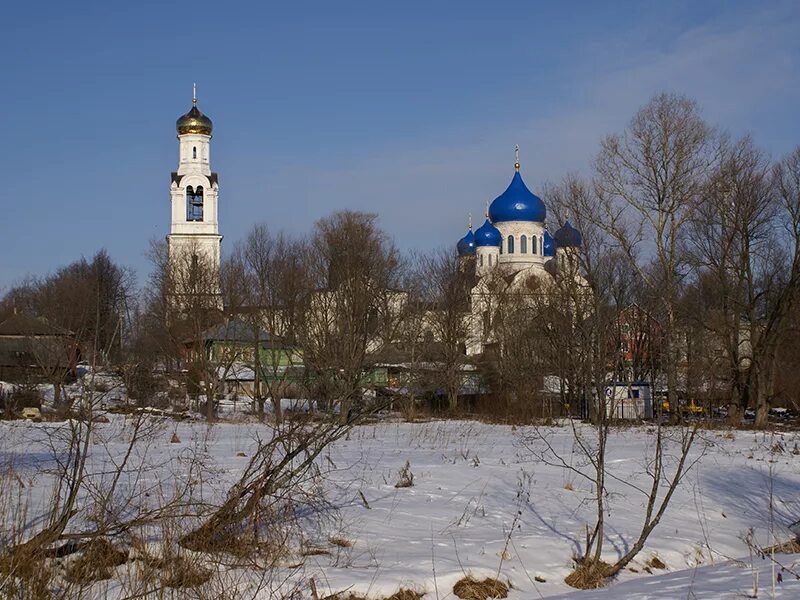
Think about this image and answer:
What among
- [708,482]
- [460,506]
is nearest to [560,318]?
[708,482]

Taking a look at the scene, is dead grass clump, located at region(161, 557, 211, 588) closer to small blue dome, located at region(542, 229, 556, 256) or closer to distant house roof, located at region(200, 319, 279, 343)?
distant house roof, located at region(200, 319, 279, 343)

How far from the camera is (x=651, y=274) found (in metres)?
33.9

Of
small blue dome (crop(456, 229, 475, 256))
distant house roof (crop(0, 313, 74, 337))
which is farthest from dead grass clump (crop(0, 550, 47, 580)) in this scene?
small blue dome (crop(456, 229, 475, 256))

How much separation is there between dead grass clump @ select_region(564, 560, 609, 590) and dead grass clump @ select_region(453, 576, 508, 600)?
2.22 feet

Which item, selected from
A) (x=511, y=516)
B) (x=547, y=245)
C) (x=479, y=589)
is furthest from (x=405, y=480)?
(x=547, y=245)

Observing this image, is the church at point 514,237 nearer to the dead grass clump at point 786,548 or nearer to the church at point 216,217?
the church at point 216,217

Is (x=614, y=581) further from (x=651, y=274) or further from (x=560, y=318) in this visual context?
(x=651, y=274)

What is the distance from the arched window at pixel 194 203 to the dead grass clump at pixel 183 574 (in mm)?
53265

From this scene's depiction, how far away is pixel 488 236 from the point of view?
191 ft

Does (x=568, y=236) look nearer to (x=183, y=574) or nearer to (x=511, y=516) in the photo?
(x=511, y=516)

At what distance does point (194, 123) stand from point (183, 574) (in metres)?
54.8

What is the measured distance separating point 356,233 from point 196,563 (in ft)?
114

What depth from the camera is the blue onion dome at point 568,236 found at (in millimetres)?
32000

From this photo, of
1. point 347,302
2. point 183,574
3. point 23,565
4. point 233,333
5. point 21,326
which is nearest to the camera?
point 23,565
